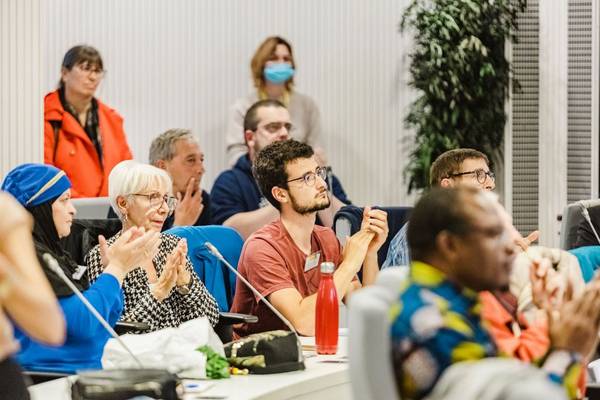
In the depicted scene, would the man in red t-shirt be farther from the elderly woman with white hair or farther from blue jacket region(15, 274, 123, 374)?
blue jacket region(15, 274, 123, 374)

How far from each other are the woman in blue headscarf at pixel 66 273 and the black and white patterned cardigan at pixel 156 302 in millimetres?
386

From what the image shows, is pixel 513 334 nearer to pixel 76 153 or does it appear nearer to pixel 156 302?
pixel 156 302

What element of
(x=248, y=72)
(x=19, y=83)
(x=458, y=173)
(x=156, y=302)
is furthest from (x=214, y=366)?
(x=248, y=72)

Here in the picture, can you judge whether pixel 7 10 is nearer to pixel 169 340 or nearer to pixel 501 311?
pixel 169 340

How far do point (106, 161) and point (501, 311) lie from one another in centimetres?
453

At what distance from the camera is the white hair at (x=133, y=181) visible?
4305mm

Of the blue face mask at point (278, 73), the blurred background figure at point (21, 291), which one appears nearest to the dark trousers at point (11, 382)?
the blurred background figure at point (21, 291)

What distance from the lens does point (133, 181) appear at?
14.1 ft

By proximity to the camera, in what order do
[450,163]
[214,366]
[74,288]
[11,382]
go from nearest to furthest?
[11,382]
[74,288]
[214,366]
[450,163]

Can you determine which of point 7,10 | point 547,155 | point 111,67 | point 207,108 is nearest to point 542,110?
point 547,155

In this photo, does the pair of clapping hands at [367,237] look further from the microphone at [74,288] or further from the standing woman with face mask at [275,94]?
the standing woman with face mask at [275,94]

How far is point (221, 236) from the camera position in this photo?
4.71 meters

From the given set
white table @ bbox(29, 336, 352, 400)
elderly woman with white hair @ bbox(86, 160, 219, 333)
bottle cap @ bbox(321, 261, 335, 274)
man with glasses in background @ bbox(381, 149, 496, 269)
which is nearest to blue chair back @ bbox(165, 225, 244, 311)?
elderly woman with white hair @ bbox(86, 160, 219, 333)

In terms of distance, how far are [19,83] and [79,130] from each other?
1354 mm
